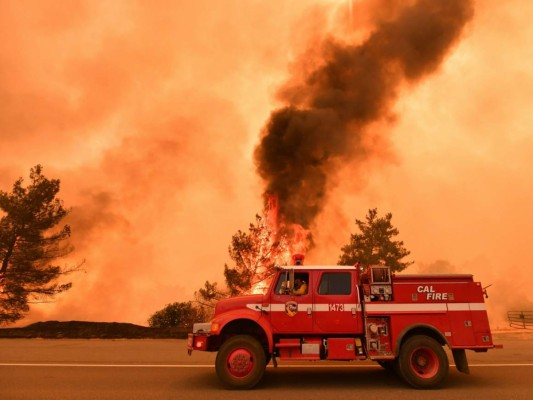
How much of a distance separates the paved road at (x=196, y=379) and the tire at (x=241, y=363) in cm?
29

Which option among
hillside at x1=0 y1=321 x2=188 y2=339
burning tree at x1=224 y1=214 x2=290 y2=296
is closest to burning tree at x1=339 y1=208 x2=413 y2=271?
burning tree at x1=224 y1=214 x2=290 y2=296

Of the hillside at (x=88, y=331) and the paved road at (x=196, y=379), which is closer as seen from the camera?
the paved road at (x=196, y=379)

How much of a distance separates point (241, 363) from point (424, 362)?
3.91 meters

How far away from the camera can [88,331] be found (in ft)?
61.3

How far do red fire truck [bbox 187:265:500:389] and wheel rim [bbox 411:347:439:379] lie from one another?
0.01m

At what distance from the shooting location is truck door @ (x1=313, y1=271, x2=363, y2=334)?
8.89 meters

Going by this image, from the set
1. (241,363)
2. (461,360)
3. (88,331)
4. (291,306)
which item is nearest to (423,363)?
(461,360)

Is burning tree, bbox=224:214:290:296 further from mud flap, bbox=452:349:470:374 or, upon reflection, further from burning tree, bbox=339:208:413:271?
mud flap, bbox=452:349:470:374

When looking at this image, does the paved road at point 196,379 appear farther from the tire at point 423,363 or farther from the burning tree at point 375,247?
the burning tree at point 375,247

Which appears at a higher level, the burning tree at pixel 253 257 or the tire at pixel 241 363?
the burning tree at pixel 253 257

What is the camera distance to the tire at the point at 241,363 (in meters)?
8.41

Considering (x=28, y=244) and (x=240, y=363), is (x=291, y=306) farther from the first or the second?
(x=28, y=244)

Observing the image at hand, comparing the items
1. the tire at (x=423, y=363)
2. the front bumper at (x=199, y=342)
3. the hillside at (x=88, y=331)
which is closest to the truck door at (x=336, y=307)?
the tire at (x=423, y=363)

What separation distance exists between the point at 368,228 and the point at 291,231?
24.8 feet
